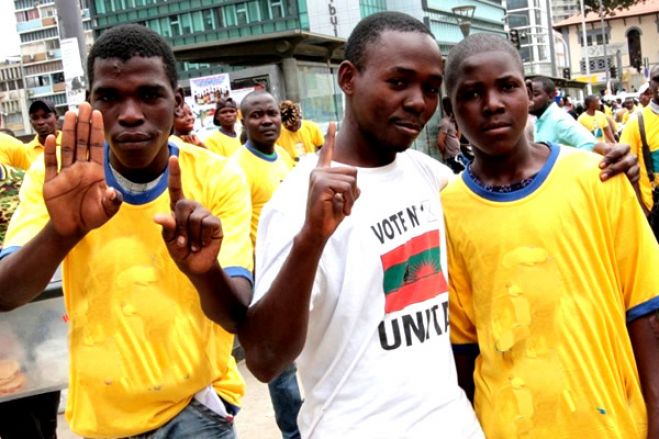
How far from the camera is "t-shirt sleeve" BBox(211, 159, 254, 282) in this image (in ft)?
7.47

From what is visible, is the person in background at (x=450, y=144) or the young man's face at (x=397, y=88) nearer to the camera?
the young man's face at (x=397, y=88)

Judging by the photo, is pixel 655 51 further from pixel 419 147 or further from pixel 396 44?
pixel 396 44

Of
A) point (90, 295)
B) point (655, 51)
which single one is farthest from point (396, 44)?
point (655, 51)

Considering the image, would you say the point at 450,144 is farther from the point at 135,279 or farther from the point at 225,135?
the point at 135,279

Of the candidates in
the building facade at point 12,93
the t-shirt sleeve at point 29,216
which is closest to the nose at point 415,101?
the t-shirt sleeve at point 29,216

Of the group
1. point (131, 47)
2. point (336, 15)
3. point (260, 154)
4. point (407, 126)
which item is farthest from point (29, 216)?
point (336, 15)

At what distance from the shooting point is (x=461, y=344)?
2.41 meters

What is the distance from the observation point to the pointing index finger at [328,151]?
1.96m

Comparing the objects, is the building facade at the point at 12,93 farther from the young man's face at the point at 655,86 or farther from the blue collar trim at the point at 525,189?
the blue collar trim at the point at 525,189

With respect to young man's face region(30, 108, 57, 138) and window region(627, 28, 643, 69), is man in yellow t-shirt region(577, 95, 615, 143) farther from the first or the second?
window region(627, 28, 643, 69)

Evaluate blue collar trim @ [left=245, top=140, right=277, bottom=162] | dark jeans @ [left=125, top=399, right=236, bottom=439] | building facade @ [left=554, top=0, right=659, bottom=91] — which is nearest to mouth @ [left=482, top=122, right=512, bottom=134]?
dark jeans @ [left=125, top=399, right=236, bottom=439]

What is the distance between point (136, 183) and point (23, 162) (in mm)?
4915

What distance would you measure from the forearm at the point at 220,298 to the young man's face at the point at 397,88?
23.6 inches

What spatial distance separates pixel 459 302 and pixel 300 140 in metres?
7.51
